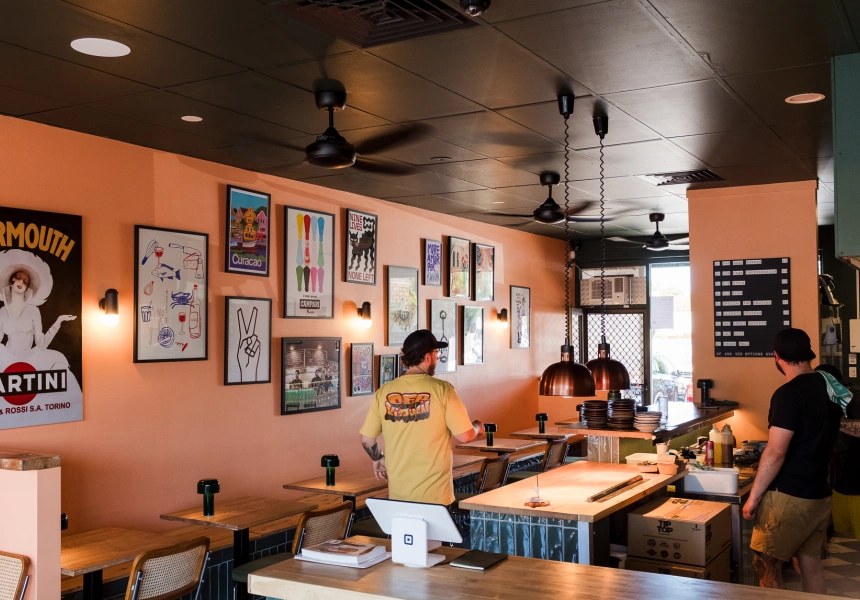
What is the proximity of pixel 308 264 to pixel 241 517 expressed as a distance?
2439 mm

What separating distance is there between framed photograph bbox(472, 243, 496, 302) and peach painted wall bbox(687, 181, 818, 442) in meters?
2.56

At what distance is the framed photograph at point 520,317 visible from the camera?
31.9 ft

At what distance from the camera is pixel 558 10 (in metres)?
3.02

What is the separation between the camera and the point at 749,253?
6949 mm

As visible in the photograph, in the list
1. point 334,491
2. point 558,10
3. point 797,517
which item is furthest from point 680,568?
point 558,10

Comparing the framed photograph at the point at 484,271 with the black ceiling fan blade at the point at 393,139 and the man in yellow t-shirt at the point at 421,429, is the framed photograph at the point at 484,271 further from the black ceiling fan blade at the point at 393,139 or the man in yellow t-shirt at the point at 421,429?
the man in yellow t-shirt at the point at 421,429

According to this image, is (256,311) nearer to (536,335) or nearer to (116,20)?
(116,20)

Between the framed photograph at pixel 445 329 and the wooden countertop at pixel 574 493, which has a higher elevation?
the framed photograph at pixel 445 329

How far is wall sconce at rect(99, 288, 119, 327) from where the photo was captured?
16.1ft

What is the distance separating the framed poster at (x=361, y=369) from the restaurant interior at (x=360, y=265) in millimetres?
38

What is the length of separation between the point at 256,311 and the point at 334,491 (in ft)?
4.96

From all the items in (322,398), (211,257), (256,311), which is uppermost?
(211,257)

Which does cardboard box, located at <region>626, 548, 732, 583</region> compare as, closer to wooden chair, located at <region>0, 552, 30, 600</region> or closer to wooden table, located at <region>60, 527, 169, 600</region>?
wooden table, located at <region>60, 527, 169, 600</region>

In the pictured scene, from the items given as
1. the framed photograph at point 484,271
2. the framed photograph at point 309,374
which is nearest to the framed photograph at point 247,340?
the framed photograph at point 309,374
